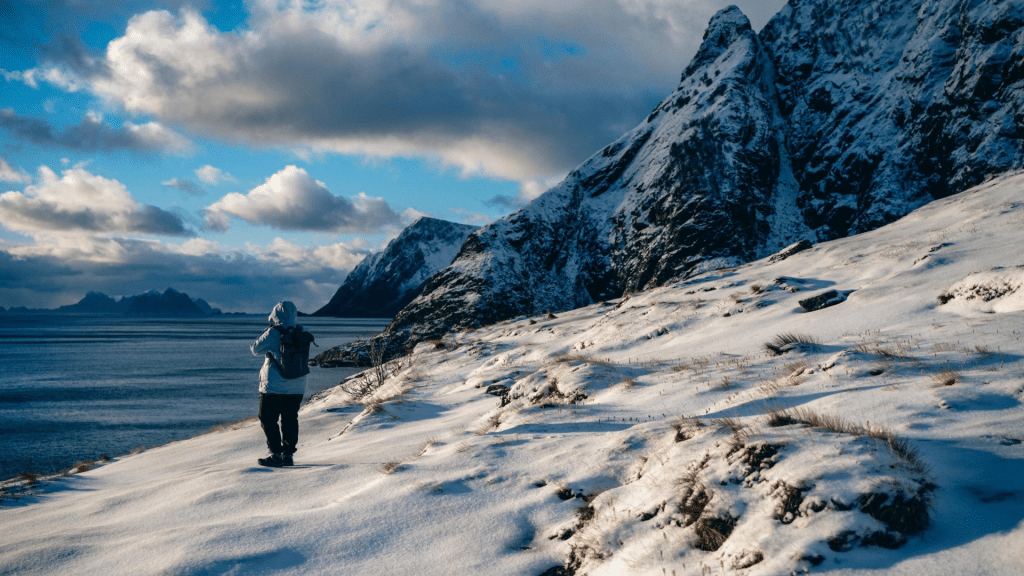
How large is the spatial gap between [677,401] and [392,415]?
609 cm

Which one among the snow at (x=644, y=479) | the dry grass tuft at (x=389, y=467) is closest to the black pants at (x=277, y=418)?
the snow at (x=644, y=479)

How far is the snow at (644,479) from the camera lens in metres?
3.47

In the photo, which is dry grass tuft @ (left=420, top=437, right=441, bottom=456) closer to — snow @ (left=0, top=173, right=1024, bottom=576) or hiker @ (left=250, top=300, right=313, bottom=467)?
snow @ (left=0, top=173, right=1024, bottom=576)

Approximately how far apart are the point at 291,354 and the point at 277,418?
110cm

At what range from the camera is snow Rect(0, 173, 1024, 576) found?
137 inches

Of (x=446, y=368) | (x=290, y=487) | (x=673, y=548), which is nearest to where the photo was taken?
(x=673, y=548)

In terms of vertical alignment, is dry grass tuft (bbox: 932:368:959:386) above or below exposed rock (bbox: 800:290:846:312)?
below

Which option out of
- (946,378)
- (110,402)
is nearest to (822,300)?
(946,378)

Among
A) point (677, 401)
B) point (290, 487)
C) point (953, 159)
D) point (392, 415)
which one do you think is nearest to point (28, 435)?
point (392, 415)

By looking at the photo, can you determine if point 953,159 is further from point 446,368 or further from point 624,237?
point 446,368

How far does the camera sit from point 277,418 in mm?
8328

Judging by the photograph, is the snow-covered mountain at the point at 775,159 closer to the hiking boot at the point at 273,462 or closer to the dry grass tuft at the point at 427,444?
the dry grass tuft at the point at 427,444

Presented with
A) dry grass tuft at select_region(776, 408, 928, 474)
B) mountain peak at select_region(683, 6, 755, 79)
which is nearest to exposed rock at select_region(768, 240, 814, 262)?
dry grass tuft at select_region(776, 408, 928, 474)

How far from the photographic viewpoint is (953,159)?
68.4 metres
